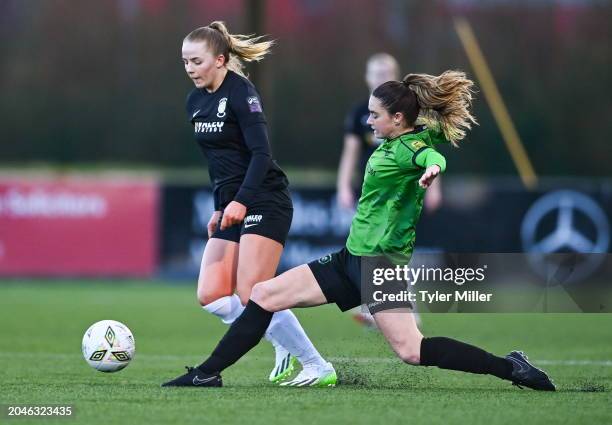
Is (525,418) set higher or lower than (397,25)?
lower

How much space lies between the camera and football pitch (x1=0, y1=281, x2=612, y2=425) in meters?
5.79

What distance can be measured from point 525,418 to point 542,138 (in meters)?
15.6

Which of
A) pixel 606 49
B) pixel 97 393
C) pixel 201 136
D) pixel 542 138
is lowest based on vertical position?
pixel 97 393

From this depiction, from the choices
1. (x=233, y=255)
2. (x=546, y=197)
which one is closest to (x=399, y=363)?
(x=233, y=255)

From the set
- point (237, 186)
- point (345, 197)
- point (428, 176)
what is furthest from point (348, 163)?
point (428, 176)

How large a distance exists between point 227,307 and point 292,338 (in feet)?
1.40

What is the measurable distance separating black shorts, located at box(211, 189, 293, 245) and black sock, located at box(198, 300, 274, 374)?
1.65 ft

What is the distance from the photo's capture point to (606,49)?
21.1m

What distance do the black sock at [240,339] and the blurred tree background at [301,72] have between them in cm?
1395

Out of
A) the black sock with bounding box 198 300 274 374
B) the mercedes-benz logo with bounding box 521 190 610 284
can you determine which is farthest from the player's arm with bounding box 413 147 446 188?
the mercedes-benz logo with bounding box 521 190 610 284

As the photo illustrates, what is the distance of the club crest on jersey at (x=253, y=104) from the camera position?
7.00 meters

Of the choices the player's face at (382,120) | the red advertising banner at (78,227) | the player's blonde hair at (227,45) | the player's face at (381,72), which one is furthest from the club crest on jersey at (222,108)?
the red advertising banner at (78,227)

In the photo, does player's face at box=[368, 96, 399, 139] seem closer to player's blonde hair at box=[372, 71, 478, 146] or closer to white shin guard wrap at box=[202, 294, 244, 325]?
player's blonde hair at box=[372, 71, 478, 146]

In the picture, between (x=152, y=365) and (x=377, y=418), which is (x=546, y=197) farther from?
(x=377, y=418)
